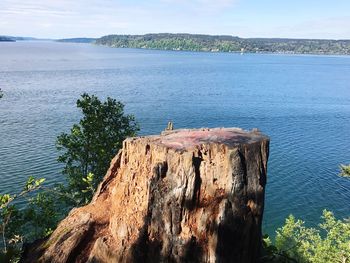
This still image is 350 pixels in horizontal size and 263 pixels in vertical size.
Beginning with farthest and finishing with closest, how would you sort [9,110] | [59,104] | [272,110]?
[272,110], [59,104], [9,110]

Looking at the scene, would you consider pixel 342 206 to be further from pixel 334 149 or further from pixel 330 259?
pixel 330 259

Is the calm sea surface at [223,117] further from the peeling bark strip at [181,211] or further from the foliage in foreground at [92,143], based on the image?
the peeling bark strip at [181,211]

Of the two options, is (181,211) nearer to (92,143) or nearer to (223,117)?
(92,143)

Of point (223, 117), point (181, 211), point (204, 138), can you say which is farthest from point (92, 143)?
point (223, 117)

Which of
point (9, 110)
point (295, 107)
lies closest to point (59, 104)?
point (9, 110)

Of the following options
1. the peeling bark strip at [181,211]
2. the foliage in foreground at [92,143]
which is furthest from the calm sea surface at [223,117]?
the peeling bark strip at [181,211]

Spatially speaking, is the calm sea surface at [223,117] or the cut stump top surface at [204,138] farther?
the calm sea surface at [223,117]

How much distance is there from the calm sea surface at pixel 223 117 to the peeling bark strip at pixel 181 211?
86.7 feet

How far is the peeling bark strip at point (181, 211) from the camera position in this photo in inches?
401

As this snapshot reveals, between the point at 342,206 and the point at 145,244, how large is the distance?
3506 cm

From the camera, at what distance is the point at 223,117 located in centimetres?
6969

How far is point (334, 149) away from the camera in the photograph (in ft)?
184

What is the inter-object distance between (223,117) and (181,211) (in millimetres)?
60193

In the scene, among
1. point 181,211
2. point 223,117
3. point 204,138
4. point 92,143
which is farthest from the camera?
point 223,117
